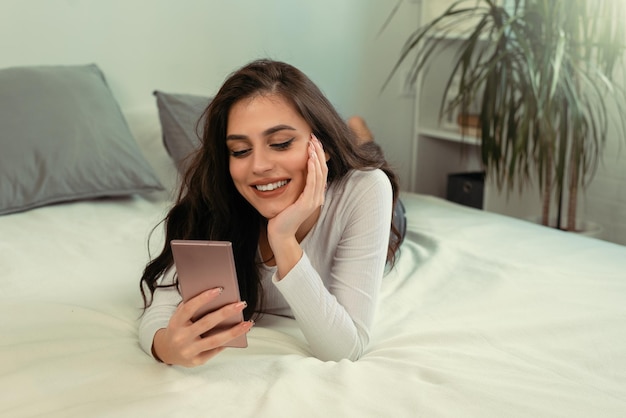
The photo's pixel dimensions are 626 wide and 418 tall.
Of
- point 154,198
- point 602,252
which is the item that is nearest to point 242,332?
point 602,252

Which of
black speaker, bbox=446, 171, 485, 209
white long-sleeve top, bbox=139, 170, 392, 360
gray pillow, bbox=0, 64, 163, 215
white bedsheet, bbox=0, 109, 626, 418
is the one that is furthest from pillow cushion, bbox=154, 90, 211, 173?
black speaker, bbox=446, 171, 485, 209

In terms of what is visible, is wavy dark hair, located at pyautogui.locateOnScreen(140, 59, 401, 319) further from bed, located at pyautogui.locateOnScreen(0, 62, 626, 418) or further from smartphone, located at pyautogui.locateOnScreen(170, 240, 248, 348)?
smartphone, located at pyautogui.locateOnScreen(170, 240, 248, 348)

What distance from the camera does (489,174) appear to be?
9.70 ft

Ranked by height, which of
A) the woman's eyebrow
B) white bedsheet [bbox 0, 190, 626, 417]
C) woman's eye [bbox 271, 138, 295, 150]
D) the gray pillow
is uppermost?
the woman's eyebrow

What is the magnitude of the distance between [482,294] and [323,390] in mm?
575

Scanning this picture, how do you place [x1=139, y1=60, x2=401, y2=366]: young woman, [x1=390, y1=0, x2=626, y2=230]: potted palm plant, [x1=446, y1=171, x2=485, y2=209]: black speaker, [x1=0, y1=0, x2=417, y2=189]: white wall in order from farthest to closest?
[x1=446, y1=171, x2=485, y2=209]: black speaker < [x1=0, y1=0, x2=417, y2=189]: white wall < [x1=390, y1=0, x2=626, y2=230]: potted palm plant < [x1=139, y1=60, x2=401, y2=366]: young woman

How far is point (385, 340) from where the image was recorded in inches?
55.9

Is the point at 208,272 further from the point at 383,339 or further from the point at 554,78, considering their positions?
the point at 554,78

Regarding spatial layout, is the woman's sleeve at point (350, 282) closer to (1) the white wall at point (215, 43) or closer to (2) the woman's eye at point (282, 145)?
(2) the woman's eye at point (282, 145)

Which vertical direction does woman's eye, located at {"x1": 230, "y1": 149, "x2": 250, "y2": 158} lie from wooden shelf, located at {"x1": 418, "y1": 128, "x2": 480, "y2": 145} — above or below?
above

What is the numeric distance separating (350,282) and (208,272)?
0.32 meters

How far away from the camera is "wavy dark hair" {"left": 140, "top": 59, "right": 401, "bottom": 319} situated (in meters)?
1.38

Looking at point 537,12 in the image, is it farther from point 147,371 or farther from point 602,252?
point 147,371

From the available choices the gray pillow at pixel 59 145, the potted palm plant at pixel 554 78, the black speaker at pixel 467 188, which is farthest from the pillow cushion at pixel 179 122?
the black speaker at pixel 467 188
